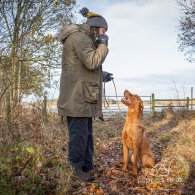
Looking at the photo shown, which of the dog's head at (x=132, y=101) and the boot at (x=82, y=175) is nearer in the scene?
the boot at (x=82, y=175)

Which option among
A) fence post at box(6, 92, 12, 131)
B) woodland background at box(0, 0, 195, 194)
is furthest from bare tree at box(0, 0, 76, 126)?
fence post at box(6, 92, 12, 131)

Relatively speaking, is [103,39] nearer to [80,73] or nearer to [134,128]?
[80,73]

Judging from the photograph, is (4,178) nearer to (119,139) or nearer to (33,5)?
(119,139)

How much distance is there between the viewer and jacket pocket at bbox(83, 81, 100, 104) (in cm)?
486

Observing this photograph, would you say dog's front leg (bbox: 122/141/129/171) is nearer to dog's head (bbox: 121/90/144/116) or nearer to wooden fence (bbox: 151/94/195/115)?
dog's head (bbox: 121/90/144/116)

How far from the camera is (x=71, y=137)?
501 centimetres

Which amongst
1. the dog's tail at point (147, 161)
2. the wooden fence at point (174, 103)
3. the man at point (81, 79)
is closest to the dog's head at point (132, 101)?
the man at point (81, 79)

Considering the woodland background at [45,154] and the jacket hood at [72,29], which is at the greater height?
the jacket hood at [72,29]

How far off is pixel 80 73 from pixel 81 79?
9 cm

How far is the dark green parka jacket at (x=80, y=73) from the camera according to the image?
4.73m

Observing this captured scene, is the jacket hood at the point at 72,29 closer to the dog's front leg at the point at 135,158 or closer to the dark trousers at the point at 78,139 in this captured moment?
the dark trousers at the point at 78,139

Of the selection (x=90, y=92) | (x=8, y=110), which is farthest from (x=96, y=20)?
(x=8, y=110)

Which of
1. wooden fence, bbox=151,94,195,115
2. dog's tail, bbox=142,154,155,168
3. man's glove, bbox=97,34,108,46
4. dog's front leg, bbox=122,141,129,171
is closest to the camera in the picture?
man's glove, bbox=97,34,108,46

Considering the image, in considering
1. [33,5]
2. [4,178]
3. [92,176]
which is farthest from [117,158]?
[33,5]
